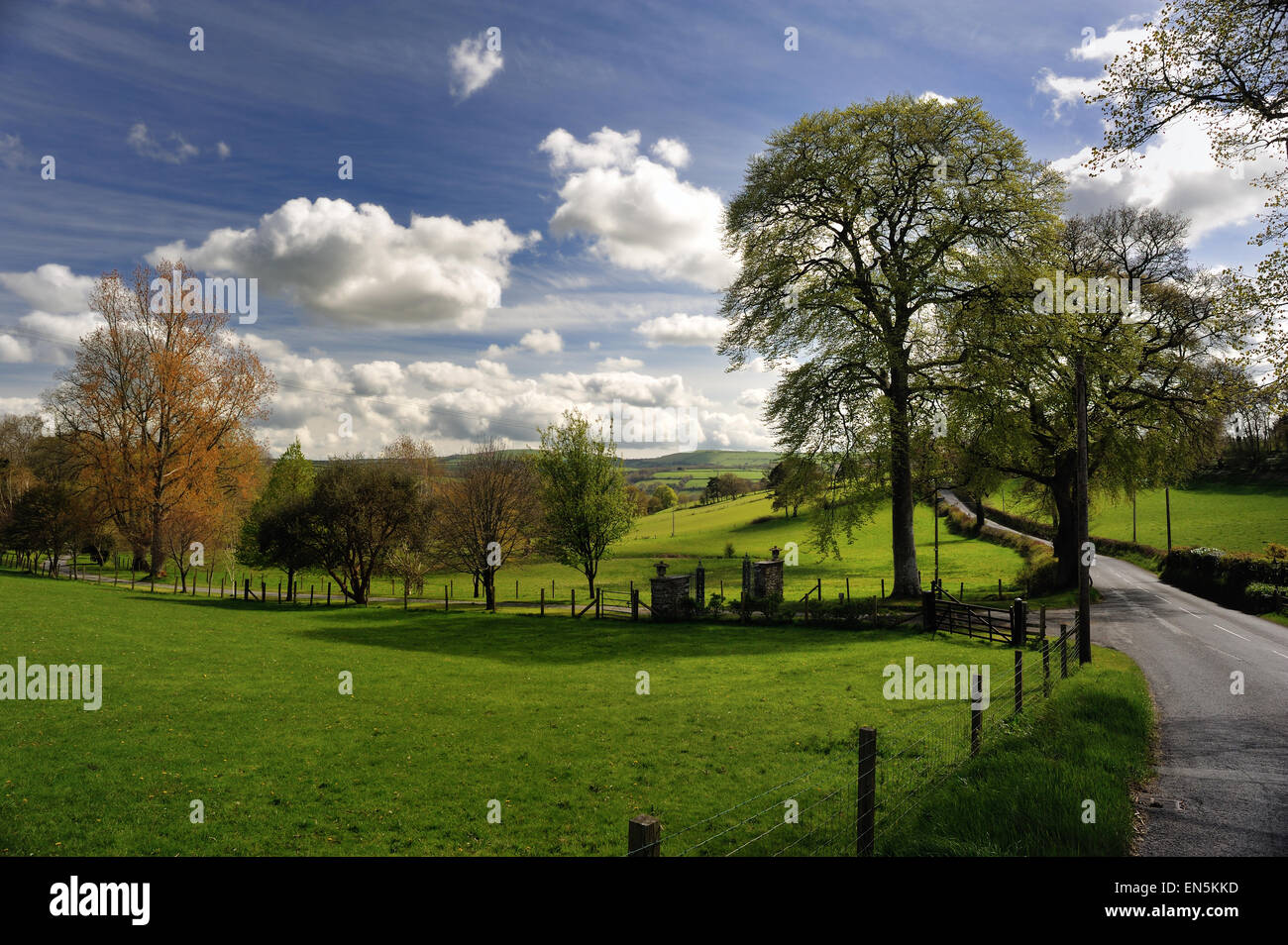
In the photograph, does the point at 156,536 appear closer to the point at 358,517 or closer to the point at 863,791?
the point at 358,517

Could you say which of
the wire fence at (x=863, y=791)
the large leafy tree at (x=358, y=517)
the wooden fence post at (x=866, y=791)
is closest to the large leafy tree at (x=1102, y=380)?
the wire fence at (x=863, y=791)

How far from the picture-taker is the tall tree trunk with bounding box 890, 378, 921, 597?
88.3 ft

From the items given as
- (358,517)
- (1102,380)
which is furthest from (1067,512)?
(358,517)

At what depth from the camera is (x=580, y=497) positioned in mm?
38969

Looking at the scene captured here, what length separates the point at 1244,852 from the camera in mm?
6508

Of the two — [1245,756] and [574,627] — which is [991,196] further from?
[574,627]

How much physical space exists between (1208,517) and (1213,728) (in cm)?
6066

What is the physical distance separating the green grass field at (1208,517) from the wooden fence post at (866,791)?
4198 cm

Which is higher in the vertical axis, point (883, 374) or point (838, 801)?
point (883, 374)

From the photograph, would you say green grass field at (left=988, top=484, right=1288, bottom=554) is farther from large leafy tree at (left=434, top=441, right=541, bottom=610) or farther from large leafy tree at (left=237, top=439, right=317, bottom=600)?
large leafy tree at (left=237, top=439, right=317, bottom=600)

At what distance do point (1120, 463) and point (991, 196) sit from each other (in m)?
16.0

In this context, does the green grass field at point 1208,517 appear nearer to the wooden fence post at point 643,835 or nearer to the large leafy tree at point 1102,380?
the large leafy tree at point 1102,380

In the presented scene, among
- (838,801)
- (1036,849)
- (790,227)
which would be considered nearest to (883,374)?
(790,227)

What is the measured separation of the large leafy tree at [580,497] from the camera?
3862 centimetres
